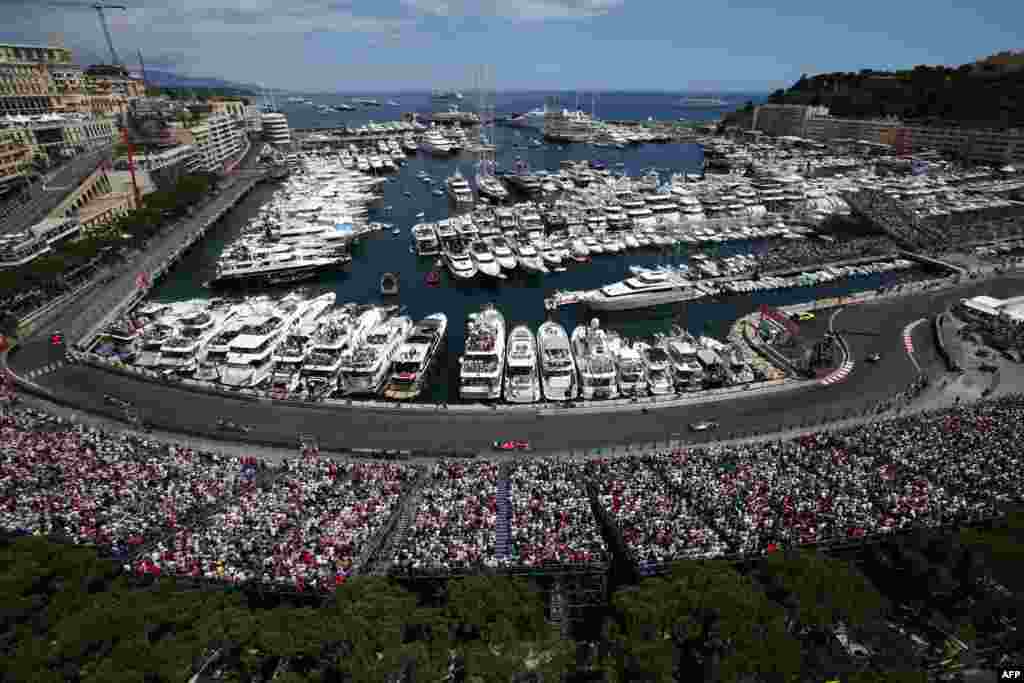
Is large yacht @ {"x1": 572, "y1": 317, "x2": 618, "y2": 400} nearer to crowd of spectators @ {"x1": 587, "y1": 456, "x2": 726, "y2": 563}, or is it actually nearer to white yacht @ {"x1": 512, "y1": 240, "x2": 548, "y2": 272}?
crowd of spectators @ {"x1": 587, "y1": 456, "x2": 726, "y2": 563}

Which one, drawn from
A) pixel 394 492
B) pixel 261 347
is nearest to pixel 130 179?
pixel 261 347

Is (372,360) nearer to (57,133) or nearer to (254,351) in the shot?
(254,351)

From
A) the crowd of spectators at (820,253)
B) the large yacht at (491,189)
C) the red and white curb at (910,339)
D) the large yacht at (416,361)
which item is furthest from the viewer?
the large yacht at (491,189)

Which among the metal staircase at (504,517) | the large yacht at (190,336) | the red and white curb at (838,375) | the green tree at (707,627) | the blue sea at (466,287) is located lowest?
the blue sea at (466,287)

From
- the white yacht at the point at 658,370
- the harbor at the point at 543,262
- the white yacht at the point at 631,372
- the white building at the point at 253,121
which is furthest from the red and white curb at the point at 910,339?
the white building at the point at 253,121

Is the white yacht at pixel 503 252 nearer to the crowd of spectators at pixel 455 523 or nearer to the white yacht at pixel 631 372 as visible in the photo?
the white yacht at pixel 631 372

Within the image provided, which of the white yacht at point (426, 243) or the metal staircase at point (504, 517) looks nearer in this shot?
the metal staircase at point (504, 517)
